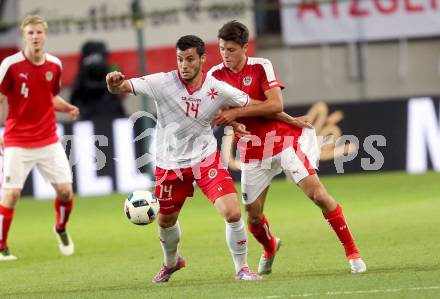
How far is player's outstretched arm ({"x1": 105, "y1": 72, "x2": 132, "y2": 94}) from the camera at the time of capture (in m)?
8.80

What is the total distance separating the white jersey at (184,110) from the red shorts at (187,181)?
0.17ft

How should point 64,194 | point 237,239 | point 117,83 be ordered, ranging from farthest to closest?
1. point 64,194
2. point 237,239
3. point 117,83

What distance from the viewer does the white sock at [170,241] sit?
9.40 meters

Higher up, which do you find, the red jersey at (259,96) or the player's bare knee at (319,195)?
the red jersey at (259,96)

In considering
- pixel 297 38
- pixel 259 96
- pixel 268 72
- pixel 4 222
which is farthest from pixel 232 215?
pixel 297 38

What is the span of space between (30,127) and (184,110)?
10.4ft

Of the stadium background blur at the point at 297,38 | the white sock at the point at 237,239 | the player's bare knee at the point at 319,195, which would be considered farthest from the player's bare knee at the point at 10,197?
the stadium background blur at the point at 297,38

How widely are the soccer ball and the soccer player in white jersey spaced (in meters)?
0.14

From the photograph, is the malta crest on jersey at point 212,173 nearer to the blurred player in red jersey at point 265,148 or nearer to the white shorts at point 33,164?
the blurred player in red jersey at point 265,148

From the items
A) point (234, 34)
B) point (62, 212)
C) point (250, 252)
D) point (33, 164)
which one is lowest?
point (250, 252)

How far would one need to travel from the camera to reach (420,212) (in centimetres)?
1434

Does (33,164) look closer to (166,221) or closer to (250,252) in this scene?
(250,252)

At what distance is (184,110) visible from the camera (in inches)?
362

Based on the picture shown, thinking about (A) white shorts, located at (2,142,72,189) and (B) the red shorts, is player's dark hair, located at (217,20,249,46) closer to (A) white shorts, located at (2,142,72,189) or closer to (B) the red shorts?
(B) the red shorts
